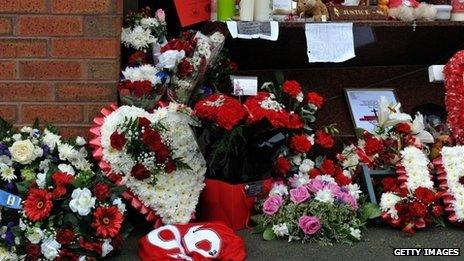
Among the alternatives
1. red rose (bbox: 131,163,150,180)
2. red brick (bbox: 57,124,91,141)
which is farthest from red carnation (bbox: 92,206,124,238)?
red brick (bbox: 57,124,91,141)

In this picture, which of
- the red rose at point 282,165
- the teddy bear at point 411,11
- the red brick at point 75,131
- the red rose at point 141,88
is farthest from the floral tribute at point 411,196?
the red brick at point 75,131

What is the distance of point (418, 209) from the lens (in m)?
3.37

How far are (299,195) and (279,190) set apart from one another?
0.12 m

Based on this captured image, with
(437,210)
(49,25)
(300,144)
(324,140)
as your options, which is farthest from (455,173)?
(49,25)

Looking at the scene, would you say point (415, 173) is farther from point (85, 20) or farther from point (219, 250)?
point (85, 20)

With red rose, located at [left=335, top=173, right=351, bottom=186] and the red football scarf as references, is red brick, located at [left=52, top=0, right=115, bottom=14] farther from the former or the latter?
red rose, located at [left=335, top=173, right=351, bottom=186]

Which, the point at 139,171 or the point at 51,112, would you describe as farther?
the point at 51,112

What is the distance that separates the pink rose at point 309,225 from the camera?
10.7ft

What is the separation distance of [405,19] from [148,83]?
1662 millimetres

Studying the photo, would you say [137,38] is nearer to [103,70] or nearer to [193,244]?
[103,70]

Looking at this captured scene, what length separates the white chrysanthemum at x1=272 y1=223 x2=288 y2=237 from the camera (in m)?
3.30

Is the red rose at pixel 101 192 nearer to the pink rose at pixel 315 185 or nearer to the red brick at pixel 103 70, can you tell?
the red brick at pixel 103 70

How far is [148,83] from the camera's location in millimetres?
3566

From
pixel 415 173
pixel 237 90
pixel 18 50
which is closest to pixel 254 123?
pixel 237 90
